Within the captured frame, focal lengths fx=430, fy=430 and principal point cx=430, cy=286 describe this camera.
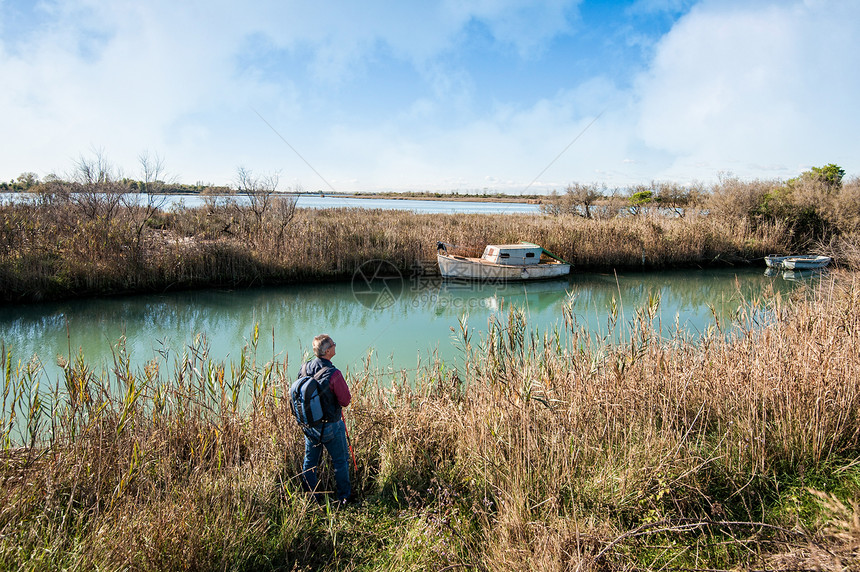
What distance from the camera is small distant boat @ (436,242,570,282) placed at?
16.9m

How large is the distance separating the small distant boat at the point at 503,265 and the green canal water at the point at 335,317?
0.47 metres

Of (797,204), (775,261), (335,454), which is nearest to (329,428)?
(335,454)

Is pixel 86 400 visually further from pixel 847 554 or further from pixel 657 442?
pixel 847 554

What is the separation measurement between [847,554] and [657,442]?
1106 millimetres

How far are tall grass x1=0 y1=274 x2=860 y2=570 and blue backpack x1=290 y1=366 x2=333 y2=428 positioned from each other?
0.53 m

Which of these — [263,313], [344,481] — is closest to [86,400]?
[344,481]

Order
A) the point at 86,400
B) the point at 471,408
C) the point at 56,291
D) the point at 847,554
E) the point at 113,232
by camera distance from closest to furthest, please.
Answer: the point at 847,554
the point at 86,400
the point at 471,408
the point at 56,291
the point at 113,232

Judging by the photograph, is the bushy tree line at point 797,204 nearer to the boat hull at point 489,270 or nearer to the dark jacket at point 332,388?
the boat hull at point 489,270

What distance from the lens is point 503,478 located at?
3088 millimetres

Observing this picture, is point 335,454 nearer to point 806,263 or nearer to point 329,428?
point 329,428

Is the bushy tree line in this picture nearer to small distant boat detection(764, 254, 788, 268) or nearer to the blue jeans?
small distant boat detection(764, 254, 788, 268)

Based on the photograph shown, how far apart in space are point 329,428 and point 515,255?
569 inches

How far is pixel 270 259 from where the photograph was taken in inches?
629

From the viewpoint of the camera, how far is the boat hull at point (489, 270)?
16891 millimetres
